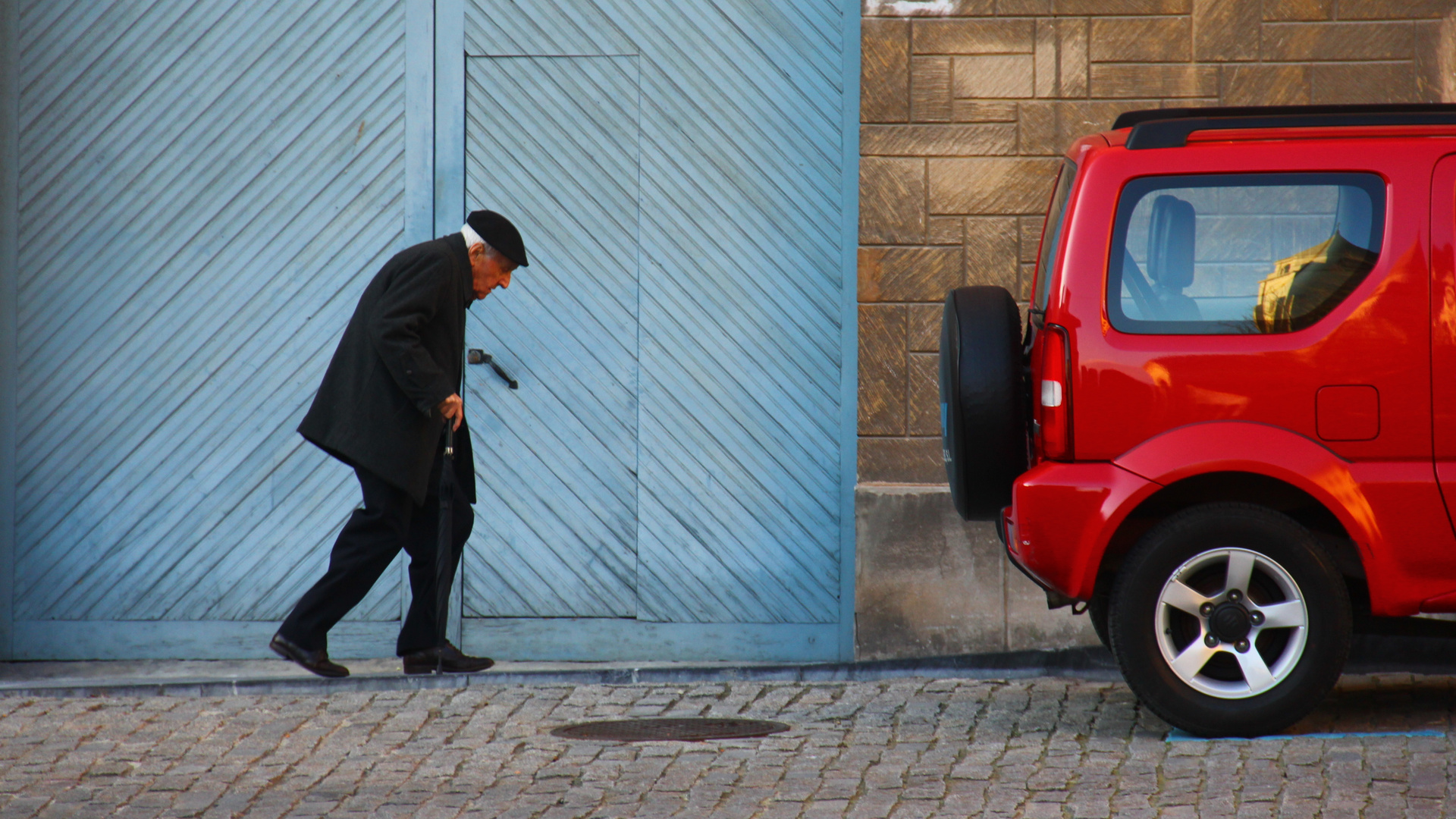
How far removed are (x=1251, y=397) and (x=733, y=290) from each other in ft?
9.09

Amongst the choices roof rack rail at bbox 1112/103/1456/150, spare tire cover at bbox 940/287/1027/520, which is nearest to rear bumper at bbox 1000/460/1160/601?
spare tire cover at bbox 940/287/1027/520

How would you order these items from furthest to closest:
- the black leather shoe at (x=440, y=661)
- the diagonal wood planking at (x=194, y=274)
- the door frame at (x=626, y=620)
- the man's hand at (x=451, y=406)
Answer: the diagonal wood planking at (x=194, y=274), the door frame at (x=626, y=620), the black leather shoe at (x=440, y=661), the man's hand at (x=451, y=406)

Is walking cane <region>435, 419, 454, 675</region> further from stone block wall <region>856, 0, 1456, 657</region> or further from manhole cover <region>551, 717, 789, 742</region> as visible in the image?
stone block wall <region>856, 0, 1456, 657</region>

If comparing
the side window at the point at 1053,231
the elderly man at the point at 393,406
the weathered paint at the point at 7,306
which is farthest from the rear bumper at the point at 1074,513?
the weathered paint at the point at 7,306

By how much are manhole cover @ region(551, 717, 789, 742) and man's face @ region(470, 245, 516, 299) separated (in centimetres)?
179

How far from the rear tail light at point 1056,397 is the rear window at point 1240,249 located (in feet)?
0.64

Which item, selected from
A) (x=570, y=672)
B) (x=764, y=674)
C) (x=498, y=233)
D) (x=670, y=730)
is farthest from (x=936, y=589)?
(x=498, y=233)

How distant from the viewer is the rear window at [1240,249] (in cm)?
532

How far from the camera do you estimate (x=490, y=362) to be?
7.47m

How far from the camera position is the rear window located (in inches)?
209

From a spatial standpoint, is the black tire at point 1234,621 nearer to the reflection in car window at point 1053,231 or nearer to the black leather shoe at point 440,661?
the reflection in car window at point 1053,231

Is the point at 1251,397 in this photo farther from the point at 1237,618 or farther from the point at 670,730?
the point at 670,730

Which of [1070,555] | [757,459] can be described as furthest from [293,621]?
[1070,555]

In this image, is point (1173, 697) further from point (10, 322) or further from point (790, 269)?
point (10, 322)
